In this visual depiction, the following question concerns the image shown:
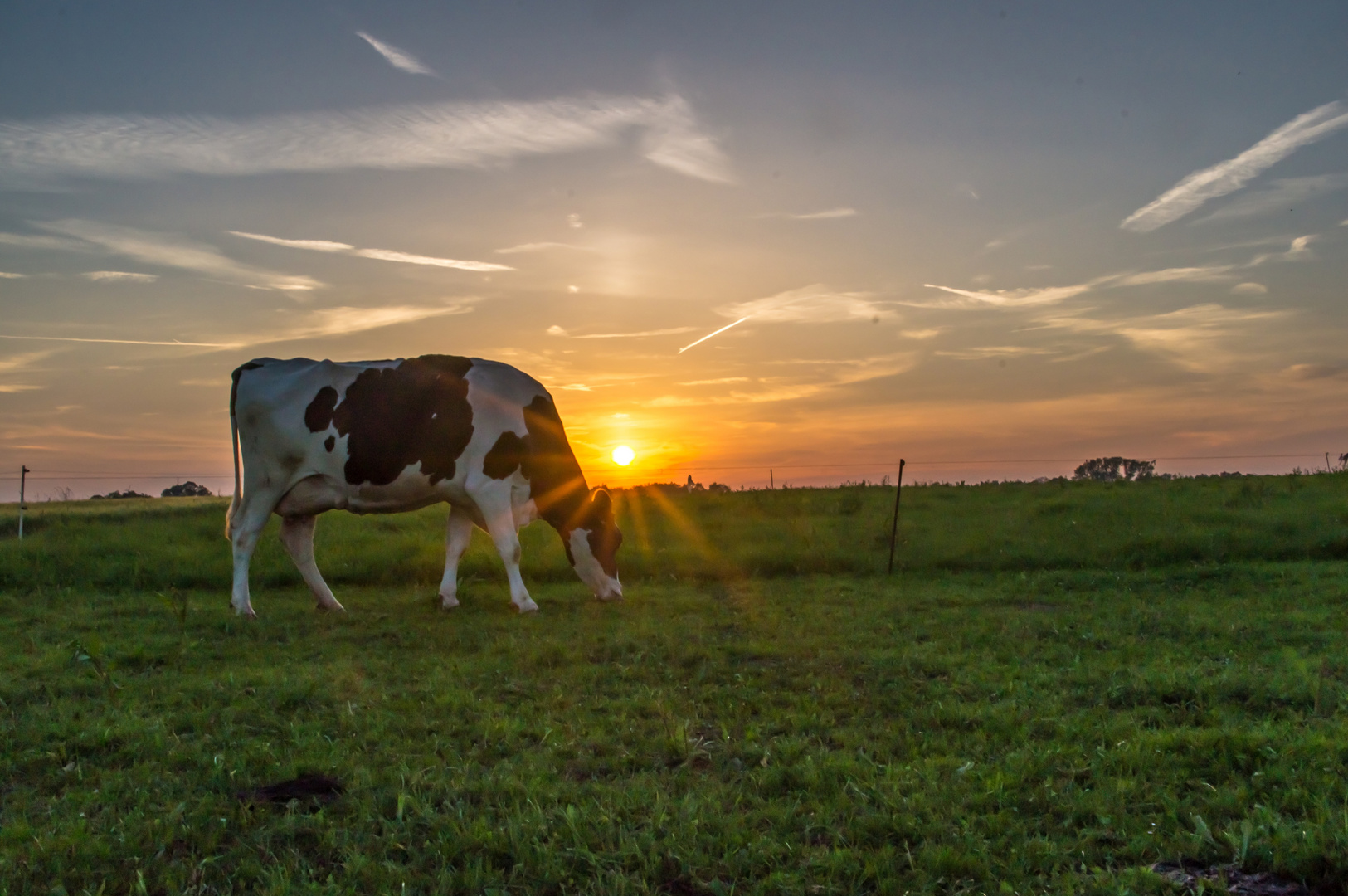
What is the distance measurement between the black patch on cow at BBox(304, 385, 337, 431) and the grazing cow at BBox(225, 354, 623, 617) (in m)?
0.01

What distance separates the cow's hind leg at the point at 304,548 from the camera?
12.1 metres

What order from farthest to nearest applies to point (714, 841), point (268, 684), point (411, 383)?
point (411, 383) < point (268, 684) < point (714, 841)

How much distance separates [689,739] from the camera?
5695 mm

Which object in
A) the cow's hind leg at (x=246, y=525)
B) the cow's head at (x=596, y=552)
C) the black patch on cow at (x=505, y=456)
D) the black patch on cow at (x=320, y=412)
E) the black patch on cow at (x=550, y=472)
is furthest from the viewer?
the black patch on cow at (x=550, y=472)

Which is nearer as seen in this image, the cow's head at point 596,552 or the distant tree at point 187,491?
A: the cow's head at point 596,552

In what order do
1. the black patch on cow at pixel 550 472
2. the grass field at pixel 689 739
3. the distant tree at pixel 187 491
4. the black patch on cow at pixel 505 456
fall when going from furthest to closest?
the distant tree at pixel 187 491 → the black patch on cow at pixel 550 472 → the black patch on cow at pixel 505 456 → the grass field at pixel 689 739

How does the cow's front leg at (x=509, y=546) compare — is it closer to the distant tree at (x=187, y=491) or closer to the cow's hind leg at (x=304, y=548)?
the cow's hind leg at (x=304, y=548)

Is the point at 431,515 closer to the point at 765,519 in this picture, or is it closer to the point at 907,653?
the point at 765,519

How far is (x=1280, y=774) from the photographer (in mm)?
4785

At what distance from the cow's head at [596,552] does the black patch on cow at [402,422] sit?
1.91 metres

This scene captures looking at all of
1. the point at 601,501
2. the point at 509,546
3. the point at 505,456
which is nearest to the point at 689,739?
the point at 509,546

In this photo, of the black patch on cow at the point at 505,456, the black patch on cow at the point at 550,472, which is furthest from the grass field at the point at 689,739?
the black patch on cow at the point at 505,456

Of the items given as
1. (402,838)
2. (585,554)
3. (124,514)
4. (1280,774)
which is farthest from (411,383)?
(124,514)

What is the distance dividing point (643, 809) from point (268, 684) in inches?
154
